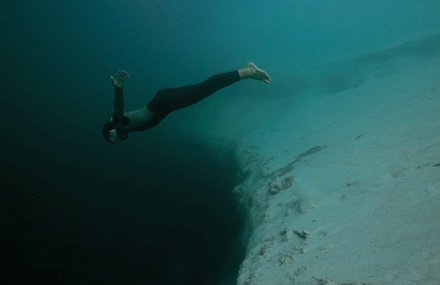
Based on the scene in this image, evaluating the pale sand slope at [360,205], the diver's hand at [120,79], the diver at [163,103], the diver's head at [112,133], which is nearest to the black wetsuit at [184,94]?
the diver at [163,103]

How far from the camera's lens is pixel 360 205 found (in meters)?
3.53

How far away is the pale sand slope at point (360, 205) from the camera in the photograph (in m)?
2.33

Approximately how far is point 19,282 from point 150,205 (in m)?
4.70

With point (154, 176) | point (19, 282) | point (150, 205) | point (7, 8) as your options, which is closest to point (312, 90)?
point (154, 176)

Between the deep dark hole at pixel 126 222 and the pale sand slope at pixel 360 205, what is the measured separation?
1.97m

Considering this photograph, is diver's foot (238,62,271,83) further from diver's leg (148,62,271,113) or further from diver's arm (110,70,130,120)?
diver's arm (110,70,130,120)

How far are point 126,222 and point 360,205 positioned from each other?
881 cm

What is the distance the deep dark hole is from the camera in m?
7.50

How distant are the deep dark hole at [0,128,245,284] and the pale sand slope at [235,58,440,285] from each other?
197cm

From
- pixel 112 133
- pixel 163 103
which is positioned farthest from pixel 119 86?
pixel 112 133

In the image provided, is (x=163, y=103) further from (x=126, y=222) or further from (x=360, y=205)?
(x=126, y=222)

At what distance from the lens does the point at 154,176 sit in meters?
13.6

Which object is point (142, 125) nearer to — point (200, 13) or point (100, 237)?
point (100, 237)

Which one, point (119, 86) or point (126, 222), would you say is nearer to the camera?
point (119, 86)
